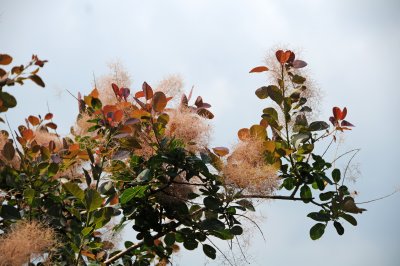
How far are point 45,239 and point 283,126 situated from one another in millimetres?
1204

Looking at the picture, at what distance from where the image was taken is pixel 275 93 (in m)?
2.23

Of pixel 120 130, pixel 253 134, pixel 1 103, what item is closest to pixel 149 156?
pixel 120 130

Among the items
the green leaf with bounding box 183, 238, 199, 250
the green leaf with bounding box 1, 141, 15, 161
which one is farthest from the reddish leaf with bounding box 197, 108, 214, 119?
the green leaf with bounding box 1, 141, 15, 161

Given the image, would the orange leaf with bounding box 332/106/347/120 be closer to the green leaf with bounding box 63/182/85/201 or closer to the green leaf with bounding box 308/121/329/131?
the green leaf with bounding box 308/121/329/131

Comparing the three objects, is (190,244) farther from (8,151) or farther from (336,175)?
(8,151)

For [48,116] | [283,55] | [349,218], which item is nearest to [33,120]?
[48,116]

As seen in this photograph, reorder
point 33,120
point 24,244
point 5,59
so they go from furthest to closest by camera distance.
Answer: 1. point 33,120
2. point 5,59
3. point 24,244

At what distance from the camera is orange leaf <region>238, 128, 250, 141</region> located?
2174mm

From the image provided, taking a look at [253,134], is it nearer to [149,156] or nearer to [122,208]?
[149,156]

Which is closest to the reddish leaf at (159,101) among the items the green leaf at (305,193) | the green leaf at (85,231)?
the green leaf at (85,231)

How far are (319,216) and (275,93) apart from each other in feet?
2.03

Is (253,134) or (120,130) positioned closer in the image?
(120,130)

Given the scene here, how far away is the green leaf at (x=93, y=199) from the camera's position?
182cm

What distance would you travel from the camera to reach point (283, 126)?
229 cm
